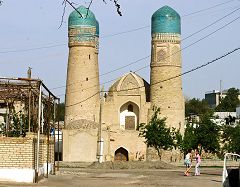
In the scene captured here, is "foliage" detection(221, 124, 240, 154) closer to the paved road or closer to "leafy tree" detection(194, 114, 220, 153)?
"leafy tree" detection(194, 114, 220, 153)

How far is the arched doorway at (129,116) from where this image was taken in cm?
5848

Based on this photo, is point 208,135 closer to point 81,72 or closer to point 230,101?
point 81,72

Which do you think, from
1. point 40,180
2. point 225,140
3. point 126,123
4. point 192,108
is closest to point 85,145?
point 126,123

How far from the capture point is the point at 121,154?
54969mm

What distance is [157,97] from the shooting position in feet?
184

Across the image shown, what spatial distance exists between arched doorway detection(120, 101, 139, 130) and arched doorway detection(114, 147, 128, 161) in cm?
391

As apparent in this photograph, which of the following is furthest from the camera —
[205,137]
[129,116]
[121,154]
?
[129,116]

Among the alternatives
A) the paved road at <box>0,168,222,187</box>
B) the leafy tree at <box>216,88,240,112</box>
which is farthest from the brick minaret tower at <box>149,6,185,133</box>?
the leafy tree at <box>216,88,240,112</box>

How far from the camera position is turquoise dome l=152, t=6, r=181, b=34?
55500 millimetres

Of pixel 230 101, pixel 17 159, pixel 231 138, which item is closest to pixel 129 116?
pixel 231 138

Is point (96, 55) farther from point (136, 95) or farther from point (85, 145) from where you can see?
point (85, 145)

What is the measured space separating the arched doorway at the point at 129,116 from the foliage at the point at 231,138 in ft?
29.0

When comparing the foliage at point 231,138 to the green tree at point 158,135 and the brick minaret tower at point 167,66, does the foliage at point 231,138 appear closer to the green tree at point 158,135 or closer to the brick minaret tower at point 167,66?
the brick minaret tower at point 167,66

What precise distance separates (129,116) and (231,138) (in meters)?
11.6
